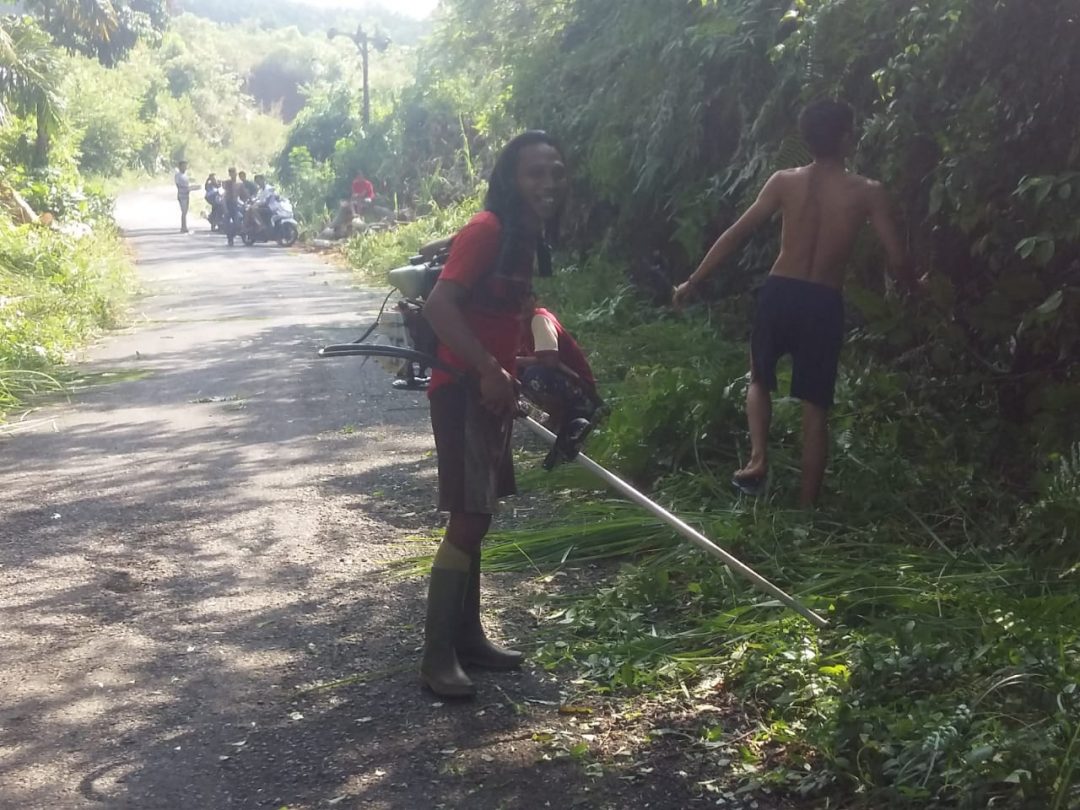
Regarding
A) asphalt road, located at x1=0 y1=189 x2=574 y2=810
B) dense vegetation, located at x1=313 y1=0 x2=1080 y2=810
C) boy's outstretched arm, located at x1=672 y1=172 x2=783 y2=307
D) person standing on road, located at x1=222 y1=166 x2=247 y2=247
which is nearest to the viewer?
dense vegetation, located at x1=313 y1=0 x2=1080 y2=810

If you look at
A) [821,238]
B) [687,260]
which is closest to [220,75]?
[687,260]

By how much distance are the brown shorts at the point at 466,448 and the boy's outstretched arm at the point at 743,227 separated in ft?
6.29

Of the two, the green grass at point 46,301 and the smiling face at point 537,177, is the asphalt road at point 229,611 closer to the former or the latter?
the green grass at point 46,301

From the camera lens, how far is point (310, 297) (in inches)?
675

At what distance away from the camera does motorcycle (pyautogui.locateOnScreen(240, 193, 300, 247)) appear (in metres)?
28.2

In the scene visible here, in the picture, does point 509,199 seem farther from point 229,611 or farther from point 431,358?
point 229,611

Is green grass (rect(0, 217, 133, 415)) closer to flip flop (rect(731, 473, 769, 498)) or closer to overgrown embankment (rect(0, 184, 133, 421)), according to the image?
overgrown embankment (rect(0, 184, 133, 421))

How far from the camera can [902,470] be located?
561 centimetres

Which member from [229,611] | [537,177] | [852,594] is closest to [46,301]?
→ [229,611]

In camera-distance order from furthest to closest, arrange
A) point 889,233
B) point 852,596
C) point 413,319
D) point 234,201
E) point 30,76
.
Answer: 1. point 234,201
2. point 30,76
3. point 889,233
4. point 852,596
5. point 413,319

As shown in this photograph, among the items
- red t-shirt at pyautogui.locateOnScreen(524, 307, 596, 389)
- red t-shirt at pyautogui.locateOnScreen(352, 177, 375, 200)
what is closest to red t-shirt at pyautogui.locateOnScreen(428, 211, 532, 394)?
red t-shirt at pyautogui.locateOnScreen(524, 307, 596, 389)

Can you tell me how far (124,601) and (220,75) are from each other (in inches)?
3051

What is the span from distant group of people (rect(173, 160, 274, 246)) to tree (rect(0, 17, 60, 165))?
9.18 meters

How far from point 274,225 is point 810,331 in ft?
78.7
